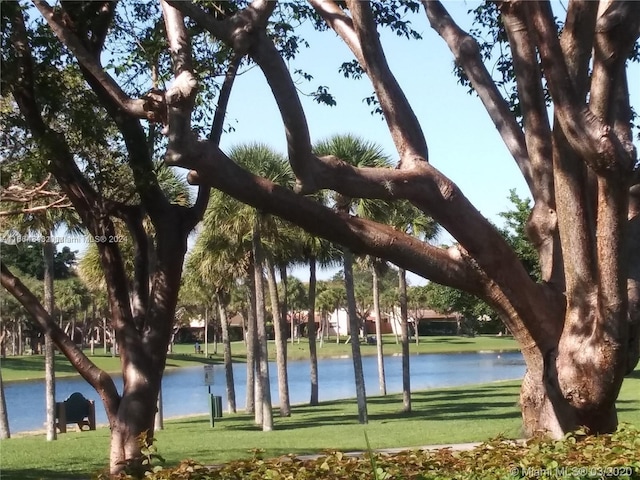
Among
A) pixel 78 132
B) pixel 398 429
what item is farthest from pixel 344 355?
pixel 78 132

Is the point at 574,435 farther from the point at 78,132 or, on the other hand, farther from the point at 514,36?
the point at 78,132

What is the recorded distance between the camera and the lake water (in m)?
37.8

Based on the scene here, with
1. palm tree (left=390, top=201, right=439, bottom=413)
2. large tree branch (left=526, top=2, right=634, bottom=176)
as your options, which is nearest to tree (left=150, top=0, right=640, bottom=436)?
large tree branch (left=526, top=2, right=634, bottom=176)

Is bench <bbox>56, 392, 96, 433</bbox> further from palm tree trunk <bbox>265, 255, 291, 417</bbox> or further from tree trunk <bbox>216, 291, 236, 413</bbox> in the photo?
palm tree trunk <bbox>265, 255, 291, 417</bbox>

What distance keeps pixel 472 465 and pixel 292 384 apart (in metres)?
45.5

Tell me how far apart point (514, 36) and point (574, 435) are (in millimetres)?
2870

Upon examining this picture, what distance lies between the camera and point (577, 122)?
18.9ft

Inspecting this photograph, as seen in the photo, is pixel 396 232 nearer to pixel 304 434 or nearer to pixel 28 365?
pixel 304 434

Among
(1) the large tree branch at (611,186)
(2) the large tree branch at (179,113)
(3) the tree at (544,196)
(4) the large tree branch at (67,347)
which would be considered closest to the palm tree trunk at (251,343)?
(4) the large tree branch at (67,347)

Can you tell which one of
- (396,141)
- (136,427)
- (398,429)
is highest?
(396,141)

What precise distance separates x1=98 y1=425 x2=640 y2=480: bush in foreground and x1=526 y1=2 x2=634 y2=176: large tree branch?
5.54ft

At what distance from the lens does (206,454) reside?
16625 mm

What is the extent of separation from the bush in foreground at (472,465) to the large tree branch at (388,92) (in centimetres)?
231

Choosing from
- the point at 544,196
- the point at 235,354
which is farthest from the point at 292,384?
the point at 544,196
